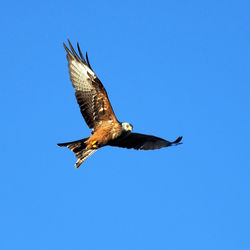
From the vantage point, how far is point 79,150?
1116cm

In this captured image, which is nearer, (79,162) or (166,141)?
(79,162)

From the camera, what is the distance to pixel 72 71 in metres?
11.5

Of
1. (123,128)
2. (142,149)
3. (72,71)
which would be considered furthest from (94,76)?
(142,149)

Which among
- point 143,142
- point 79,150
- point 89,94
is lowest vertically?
point 79,150

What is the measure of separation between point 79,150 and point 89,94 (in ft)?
4.48

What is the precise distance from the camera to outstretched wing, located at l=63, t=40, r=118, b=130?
11.2 metres

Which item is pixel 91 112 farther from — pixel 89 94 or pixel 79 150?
pixel 79 150

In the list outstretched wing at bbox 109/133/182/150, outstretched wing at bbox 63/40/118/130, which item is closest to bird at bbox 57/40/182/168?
outstretched wing at bbox 63/40/118/130

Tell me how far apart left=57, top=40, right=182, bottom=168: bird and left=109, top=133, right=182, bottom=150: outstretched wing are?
0.67 meters

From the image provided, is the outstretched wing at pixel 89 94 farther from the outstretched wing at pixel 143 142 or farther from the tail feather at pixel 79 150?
the outstretched wing at pixel 143 142

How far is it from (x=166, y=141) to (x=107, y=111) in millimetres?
2059

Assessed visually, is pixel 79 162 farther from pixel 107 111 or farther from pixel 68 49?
pixel 68 49

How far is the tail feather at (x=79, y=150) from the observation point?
36.0 ft

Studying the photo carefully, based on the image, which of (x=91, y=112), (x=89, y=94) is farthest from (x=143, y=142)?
(x=89, y=94)
